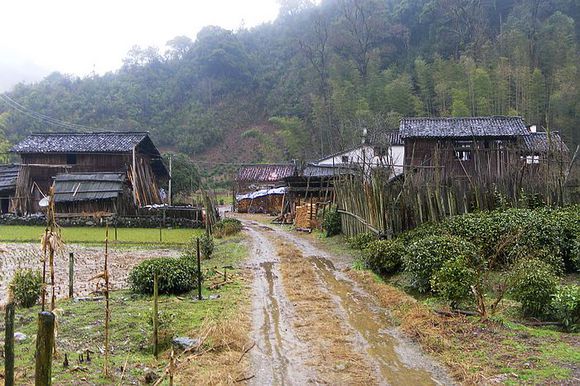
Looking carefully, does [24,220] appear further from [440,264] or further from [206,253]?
[440,264]

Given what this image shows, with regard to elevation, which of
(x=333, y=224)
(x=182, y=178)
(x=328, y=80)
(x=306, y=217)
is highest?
(x=328, y=80)

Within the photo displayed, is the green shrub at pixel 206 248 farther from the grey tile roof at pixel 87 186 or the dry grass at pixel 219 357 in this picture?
the grey tile roof at pixel 87 186

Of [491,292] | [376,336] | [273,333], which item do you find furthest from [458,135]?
[273,333]

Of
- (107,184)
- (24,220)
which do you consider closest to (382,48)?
(107,184)

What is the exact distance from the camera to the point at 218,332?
724cm

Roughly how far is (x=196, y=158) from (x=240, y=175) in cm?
1621

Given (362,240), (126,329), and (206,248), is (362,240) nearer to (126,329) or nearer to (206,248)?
(206,248)

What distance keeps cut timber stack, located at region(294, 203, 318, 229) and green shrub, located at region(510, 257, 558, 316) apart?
16990 millimetres

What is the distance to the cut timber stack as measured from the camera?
25047 mm

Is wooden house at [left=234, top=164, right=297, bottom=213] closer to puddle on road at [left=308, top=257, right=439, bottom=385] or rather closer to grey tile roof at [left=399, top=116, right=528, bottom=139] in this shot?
grey tile roof at [left=399, top=116, right=528, bottom=139]

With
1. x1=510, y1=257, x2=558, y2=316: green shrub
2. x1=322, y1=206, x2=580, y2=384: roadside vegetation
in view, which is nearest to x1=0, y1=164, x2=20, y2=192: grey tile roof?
x1=322, y1=206, x2=580, y2=384: roadside vegetation

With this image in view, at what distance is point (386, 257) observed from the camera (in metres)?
12.1

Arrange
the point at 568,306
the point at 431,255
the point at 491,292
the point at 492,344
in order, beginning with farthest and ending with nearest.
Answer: the point at 431,255 → the point at 491,292 → the point at 568,306 → the point at 492,344

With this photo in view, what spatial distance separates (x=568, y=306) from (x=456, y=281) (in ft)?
5.63
